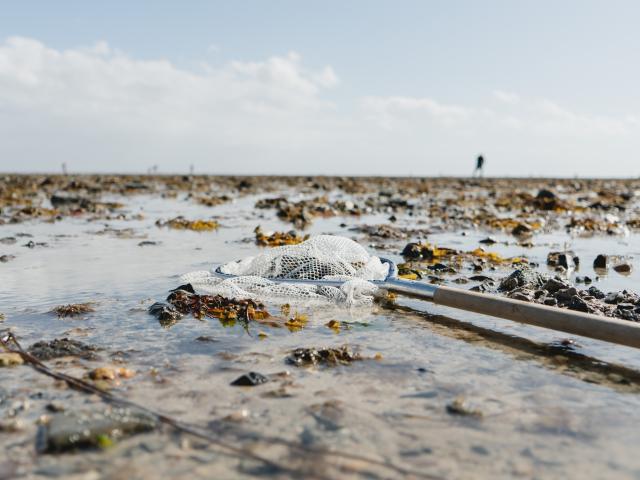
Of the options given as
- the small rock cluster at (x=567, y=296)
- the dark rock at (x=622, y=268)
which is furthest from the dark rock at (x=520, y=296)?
the dark rock at (x=622, y=268)

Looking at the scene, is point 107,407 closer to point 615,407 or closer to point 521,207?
point 615,407

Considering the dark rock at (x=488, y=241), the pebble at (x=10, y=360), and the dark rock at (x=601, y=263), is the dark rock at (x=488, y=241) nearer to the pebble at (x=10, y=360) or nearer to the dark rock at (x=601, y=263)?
the dark rock at (x=601, y=263)

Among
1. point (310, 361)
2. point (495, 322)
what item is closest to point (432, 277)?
point (495, 322)

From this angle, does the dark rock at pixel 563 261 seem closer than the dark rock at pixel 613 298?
No

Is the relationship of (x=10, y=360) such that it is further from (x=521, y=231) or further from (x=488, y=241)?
(x=521, y=231)

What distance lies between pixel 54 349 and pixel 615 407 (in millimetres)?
3906

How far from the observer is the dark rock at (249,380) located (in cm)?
377

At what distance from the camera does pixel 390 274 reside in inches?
259

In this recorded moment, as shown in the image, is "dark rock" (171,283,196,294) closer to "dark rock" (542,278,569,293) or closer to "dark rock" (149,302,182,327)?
"dark rock" (149,302,182,327)

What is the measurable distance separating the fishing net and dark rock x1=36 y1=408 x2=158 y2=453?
300 cm

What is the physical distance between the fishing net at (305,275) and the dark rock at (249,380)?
2242 mm

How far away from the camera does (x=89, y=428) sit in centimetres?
293

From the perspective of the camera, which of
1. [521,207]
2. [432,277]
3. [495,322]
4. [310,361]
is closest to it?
[310,361]

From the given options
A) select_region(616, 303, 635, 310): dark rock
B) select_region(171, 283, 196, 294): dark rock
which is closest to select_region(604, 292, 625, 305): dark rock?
select_region(616, 303, 635, 310): dark rock
